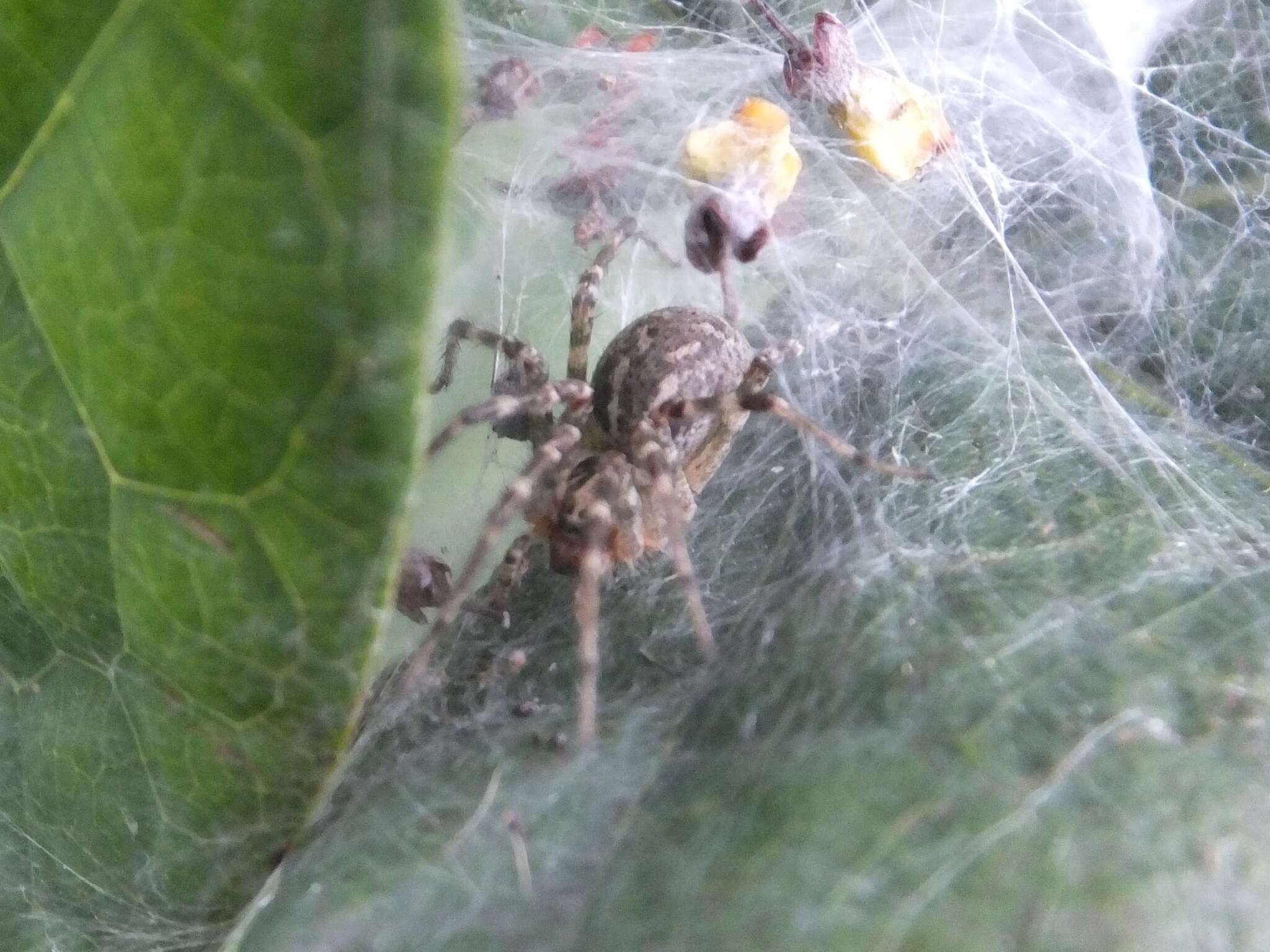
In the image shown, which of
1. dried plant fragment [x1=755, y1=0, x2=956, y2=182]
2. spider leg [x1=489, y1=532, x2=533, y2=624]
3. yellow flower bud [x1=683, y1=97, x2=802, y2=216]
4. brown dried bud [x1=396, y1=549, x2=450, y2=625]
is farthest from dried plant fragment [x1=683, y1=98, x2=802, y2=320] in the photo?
brown dried bud [x1=396, y1=549, x2=450, y2=625]

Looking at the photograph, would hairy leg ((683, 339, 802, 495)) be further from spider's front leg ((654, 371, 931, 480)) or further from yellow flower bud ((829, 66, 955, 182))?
yellow flower bud ((829, 66, 955, 182))

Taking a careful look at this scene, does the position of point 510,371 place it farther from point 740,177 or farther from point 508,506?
point 740,177

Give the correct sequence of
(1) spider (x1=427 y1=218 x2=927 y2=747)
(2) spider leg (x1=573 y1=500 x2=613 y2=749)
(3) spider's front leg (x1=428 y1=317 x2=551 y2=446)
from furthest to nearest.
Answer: (3) spider's front leg (x1=428 y1=317 x2=551 y2=446) < (1) spider (x1=427 y1=218 x2=927 y2=747) < (2) spider leg (x1=573 y1=500 x2=613 y2=749)

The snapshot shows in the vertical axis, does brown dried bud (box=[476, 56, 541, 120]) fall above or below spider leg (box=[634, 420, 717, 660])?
above

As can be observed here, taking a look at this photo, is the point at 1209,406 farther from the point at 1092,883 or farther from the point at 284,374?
the point at 284,374

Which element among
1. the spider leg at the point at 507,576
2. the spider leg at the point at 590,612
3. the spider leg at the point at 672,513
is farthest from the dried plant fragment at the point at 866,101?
the spider leg at the point at 507,576

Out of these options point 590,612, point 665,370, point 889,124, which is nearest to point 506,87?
point 665,370
